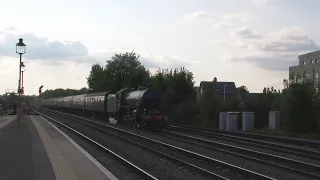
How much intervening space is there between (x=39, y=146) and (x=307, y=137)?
586 inches

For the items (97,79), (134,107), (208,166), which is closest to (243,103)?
(134,107)

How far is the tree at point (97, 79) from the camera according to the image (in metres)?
81.6

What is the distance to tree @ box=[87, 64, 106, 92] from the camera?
81.6m

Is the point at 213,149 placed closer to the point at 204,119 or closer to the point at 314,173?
the point at 314,173

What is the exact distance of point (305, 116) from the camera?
87.3 feet

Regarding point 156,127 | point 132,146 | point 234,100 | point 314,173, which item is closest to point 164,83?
point 234,100

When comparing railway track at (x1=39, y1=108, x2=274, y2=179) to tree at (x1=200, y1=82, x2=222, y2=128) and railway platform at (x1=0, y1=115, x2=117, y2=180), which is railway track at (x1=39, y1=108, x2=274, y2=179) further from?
tree at (x1=200, y1=82, x2=222, y2=128)

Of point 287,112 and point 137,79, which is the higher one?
point 137,79

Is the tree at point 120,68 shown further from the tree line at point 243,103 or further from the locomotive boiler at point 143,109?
the locomotive boiler at point 143,109

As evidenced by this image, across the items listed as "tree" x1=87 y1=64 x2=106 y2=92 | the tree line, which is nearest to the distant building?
the tree line

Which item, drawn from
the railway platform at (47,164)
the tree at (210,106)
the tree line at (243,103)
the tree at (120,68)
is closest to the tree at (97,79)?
the tree at (120,68)

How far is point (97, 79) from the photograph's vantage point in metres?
92.2

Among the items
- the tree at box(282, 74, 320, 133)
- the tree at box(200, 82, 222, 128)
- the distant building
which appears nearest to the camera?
the tree at box(282, 74, 320, 133)

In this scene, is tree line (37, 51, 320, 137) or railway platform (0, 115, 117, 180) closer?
railway platform (0, 115, 117, 180)
